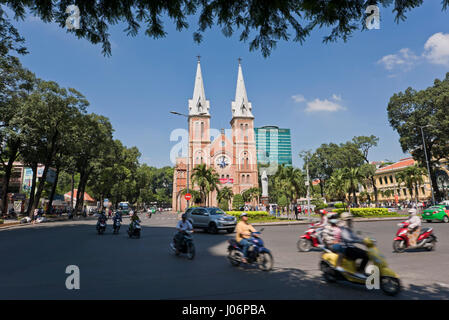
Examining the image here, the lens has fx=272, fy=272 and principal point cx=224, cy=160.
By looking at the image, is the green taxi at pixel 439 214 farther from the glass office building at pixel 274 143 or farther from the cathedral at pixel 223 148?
the glass office building at pixel 274 143

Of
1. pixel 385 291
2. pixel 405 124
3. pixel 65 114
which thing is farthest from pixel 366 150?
pixel 385 291

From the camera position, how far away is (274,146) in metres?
147

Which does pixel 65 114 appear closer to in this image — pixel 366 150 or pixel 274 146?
pixel 366 150

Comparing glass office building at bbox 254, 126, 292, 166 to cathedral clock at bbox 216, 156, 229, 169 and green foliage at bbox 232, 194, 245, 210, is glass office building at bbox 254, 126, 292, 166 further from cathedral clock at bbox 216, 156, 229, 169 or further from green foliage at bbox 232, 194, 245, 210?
green foliage at bbox 232, 194, 245, 210

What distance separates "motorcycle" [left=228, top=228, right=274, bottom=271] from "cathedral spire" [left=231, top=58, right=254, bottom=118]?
65.7 meters

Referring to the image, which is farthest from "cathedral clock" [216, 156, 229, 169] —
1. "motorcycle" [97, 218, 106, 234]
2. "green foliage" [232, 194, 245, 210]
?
"motorcycle" [97, 218, 106, 234]

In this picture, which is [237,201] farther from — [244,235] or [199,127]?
[244,235]

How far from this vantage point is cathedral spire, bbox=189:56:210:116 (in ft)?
236

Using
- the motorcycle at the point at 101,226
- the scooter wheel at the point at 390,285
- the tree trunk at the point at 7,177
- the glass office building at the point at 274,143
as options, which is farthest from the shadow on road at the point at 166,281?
the glass office building at the point at 274,143

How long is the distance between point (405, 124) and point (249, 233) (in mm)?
40656

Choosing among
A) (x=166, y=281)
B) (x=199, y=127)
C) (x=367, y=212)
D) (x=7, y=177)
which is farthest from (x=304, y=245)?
(x=199, y=127)

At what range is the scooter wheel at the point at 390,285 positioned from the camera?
4.63 m

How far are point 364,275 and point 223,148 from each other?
216 feet

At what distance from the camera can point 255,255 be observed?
6.94 metres
